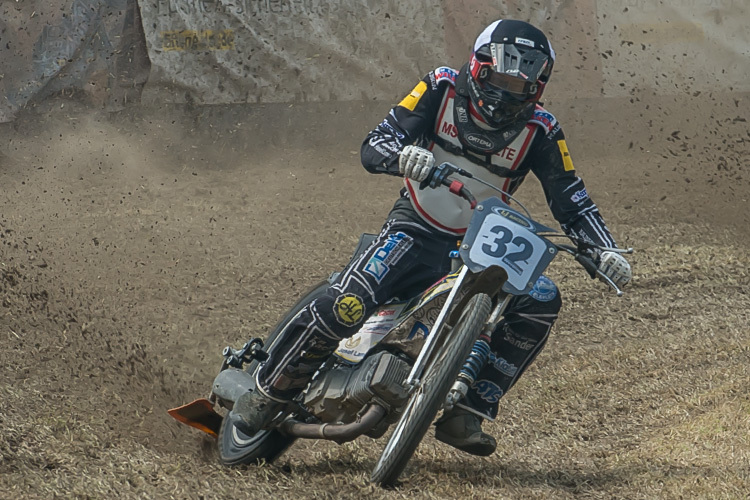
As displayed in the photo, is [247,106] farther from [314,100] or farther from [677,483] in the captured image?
[677,483]

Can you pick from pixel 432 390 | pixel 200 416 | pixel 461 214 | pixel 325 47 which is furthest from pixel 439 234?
pixel 325 47

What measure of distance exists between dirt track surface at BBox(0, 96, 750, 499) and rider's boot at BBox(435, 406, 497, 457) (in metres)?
0.15

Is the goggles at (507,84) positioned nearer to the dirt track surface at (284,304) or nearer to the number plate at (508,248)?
the number plate at (508,248)

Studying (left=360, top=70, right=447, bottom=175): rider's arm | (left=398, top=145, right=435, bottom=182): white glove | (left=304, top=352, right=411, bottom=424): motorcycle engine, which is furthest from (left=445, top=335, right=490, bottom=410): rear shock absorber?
(left=360, top=70, right=447, bottom=175): rider's arm

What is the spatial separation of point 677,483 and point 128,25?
31.5 feet

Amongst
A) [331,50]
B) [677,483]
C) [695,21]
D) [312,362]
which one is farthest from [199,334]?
[695,21]

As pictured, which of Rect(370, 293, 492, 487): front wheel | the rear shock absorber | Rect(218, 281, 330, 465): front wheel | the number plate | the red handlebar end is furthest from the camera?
Rect(218, 281, 330, 465): front wheel

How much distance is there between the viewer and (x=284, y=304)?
7.36 metres

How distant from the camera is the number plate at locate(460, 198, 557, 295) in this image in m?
3.89

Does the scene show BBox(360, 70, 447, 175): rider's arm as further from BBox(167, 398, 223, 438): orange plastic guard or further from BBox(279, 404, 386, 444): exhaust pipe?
BBox(167, 398, 223, 438): orange plastic guard

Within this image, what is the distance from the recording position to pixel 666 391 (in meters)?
5.80

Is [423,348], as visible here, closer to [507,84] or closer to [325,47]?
[507,84]

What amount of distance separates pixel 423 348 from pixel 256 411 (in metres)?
1.02

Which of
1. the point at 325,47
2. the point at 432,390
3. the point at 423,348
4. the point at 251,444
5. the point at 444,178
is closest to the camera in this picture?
the point at 432,390
